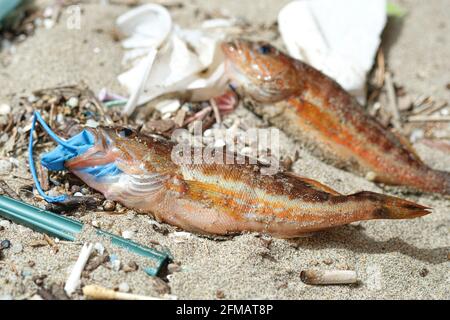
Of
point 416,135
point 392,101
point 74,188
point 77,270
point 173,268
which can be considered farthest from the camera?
point 392,101

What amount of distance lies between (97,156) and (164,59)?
137cm

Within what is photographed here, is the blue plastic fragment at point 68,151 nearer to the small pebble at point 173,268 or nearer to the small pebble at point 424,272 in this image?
the small pebble at point 173,268

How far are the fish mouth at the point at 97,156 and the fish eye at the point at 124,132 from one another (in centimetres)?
8

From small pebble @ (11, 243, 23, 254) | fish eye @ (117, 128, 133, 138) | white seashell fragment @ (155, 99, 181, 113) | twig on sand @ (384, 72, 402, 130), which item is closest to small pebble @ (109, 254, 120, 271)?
small pebble @ (11, 243, 23, 254)

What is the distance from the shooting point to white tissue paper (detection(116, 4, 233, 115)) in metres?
4.62

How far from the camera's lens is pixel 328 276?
3480 mm

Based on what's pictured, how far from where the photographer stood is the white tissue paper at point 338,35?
5.30 metres

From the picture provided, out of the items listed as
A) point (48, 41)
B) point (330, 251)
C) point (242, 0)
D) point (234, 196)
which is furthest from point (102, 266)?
point (242, 0)

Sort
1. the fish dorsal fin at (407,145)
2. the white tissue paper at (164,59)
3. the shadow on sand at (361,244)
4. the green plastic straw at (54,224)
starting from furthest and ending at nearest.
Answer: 1. the fish dorsal fin at (407,145)
2. the white tissue paper at (164,59)
3. the shadow on sand at (361,244)
4. the green plastic straw at (54,224)

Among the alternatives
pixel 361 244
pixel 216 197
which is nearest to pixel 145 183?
pixel 216 197

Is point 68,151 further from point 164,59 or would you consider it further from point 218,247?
point 164,59

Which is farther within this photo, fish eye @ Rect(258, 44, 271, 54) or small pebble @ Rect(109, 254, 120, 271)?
fish eye @ Rect(258, 44, 271, 54)

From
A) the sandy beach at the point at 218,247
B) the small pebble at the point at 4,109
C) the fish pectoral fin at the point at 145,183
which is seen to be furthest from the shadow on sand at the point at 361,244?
the small pebble at the point at 4,109

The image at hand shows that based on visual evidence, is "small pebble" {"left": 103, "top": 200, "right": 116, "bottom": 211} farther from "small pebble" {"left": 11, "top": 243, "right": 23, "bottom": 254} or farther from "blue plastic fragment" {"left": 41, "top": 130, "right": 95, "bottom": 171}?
"small pebble" {"left": 11, "top": 243, "right": 23, "bottom": 254}
